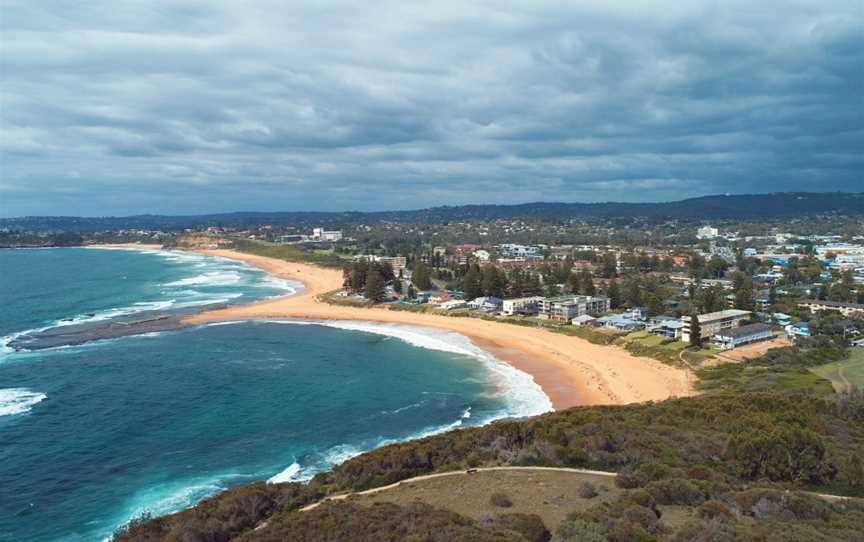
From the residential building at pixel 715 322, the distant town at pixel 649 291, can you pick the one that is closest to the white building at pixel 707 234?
the distant town at pixel 649 291

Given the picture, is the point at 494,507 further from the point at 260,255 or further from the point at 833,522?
the point at 260,255

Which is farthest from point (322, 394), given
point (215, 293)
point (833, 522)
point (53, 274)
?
point (53, 274)

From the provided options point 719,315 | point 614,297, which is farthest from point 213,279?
point 719,315

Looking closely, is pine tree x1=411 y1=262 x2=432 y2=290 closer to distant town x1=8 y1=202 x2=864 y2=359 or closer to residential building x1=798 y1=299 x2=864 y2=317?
distant town x1=8 y1=202 x2=864 y2=359

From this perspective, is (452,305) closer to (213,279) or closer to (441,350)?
(441,350)

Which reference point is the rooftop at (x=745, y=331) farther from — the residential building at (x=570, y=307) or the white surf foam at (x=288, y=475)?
the white surf foam at (x=288, y=475)

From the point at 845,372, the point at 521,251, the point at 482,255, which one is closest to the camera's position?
the point at 845,372

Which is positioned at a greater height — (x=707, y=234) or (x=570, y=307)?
(x=707, y=234)
